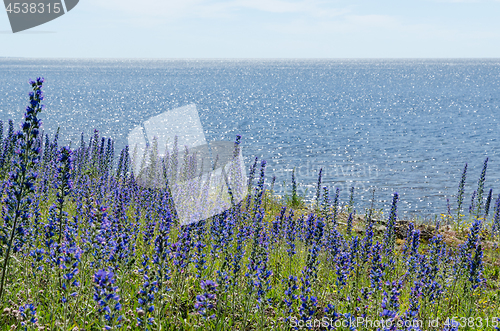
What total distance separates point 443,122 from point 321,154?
29099 mm

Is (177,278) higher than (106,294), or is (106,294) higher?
(106,294)

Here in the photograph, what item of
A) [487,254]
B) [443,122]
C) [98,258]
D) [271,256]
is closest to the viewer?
[98,258]

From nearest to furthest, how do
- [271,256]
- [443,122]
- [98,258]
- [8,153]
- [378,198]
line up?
[98,258]
[271,256]
[8,153]
[378,198]
[443,122]

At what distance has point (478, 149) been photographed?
116ft

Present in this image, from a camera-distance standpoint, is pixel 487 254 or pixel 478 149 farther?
pixel 478 149

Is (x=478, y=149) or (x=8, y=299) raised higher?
(x=8, y=299)

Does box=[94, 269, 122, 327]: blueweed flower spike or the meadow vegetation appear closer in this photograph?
box=[94, 269, 122, 327]: blueweed flower spike

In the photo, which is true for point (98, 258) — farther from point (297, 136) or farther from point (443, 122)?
point (443, 122)

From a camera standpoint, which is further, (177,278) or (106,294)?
(177,278)

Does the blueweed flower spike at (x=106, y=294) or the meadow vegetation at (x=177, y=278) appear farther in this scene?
the meadow vegetation at (x=177, y=278)

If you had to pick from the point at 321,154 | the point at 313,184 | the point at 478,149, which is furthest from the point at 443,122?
the point at 313,184

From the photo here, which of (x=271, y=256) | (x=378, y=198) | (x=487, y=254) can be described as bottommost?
(x=378, y=198)

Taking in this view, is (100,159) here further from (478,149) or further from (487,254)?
(478,149)

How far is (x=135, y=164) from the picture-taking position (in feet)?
39.8
